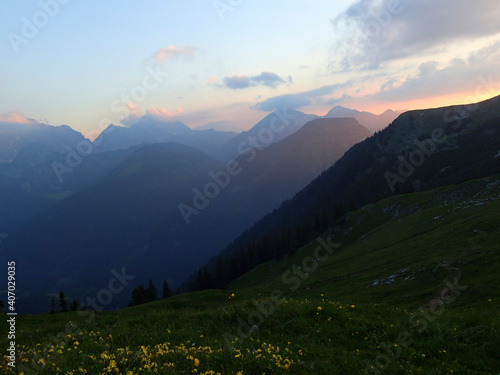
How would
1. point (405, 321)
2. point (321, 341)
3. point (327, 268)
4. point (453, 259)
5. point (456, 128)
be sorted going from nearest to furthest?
point (321, 341), point (405, 321), point (453, 259), point (327, 268), point (456, 128)

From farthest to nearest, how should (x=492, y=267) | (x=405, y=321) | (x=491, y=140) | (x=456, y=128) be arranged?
(x=456, y=128) < (x=491, y=140) < (x=492, y=267) < (x=405, y=321)

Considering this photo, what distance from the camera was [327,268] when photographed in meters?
64.8

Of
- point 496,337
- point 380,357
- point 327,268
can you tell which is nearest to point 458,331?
point 496,337

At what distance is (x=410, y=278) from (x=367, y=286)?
7109 mm

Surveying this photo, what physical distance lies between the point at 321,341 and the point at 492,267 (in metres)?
27.0

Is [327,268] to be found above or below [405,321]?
below

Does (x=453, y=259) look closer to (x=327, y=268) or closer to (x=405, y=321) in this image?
(x=405, y=321)

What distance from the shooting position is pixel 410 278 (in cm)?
3425

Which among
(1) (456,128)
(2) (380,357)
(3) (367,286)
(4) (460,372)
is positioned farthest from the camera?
(1) (456,128)

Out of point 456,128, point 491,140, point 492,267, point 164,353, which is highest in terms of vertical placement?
point 456,128

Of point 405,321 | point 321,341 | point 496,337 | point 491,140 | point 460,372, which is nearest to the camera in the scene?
point 460,372

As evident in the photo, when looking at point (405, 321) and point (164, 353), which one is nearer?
point (164, 353)

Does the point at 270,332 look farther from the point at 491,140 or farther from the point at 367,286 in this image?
the point at 491,140

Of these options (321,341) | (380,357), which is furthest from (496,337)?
(321,341)
